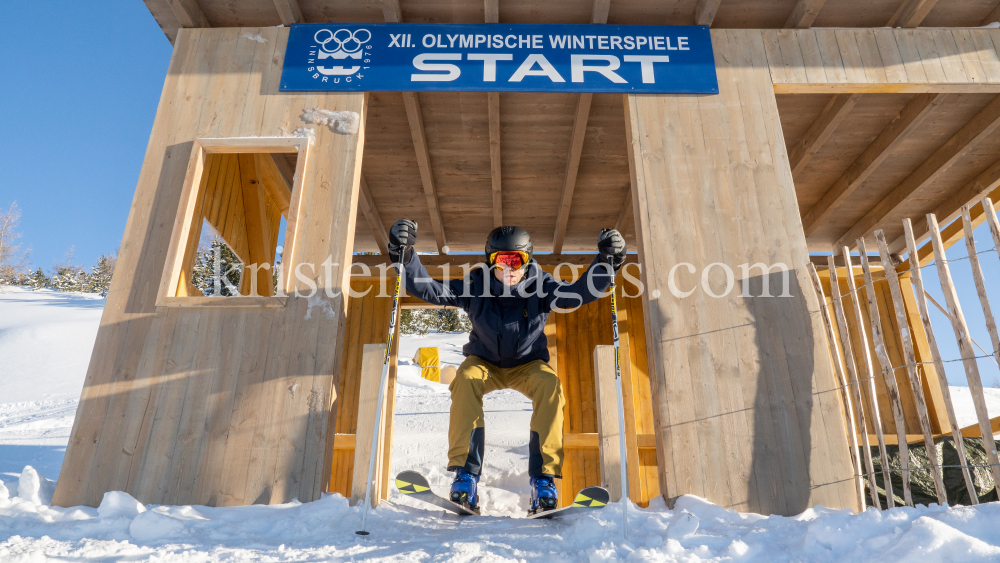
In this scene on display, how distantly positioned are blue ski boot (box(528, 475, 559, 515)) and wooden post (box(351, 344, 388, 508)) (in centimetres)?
92

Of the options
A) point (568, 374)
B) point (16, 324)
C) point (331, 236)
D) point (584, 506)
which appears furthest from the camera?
point (16, 324)

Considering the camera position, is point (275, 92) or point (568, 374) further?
point (568, 374)

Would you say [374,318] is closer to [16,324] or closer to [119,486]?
Answer: [119,486]

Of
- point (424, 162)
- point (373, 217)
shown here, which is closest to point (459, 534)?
point (424, 162)

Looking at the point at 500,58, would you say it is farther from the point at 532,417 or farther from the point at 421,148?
the point at 532,417

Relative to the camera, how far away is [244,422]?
3621 millimetres

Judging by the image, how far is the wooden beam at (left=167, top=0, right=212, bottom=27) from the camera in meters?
4.57

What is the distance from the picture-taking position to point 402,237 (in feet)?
12.4

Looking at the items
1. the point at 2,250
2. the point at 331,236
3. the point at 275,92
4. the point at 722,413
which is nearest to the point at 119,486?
the point at 331,236

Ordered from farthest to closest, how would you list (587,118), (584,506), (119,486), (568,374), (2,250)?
(2,250) < (568,374) < (587,118) < (119,486) < (584,506)

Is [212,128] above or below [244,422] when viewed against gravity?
above

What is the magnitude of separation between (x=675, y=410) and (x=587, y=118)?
3.18 metres

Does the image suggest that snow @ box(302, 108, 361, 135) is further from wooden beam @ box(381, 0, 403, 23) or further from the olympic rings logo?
wooden beam @ box(381, 0, 403, 23)

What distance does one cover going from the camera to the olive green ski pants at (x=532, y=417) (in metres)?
3.63
